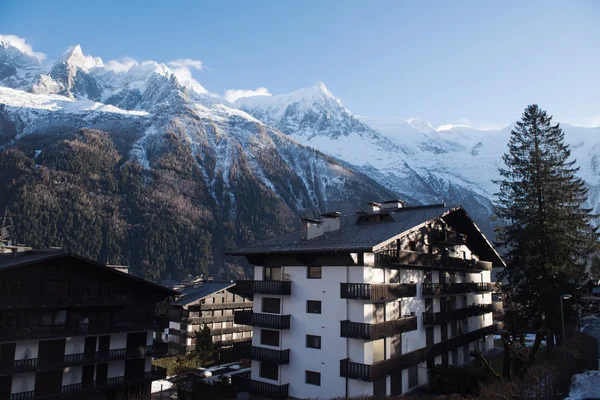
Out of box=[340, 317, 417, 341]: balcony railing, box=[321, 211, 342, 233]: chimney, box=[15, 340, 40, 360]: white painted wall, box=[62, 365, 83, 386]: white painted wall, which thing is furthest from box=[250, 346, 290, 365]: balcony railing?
box=[15, 340, 40, 360]: white painted wall

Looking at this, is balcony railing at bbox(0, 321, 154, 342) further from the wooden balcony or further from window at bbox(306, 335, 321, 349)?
the wooden balcony

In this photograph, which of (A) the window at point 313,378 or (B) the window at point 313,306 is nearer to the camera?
(A) the window at point 313,378

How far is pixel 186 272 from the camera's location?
136m

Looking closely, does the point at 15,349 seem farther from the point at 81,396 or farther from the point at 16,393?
the point at 81,396

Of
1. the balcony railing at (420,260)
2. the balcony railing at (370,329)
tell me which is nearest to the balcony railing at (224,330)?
the balcony railing at (370,329)

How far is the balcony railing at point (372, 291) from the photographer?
3012 centimetres

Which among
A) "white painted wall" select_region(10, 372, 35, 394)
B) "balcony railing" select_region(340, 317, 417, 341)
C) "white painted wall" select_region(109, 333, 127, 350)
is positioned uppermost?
"balcony railing" select_region(340, 317, 417, 341)

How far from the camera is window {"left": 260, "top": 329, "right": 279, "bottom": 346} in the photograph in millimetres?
34816

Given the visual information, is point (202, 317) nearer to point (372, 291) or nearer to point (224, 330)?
point (224, 330)

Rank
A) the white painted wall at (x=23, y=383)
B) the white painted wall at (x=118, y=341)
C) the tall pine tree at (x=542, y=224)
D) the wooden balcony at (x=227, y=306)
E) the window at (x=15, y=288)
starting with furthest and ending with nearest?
1. the wooden balcony at (x=227, y=306)
2. the tall pine tree at (x=542, y=224)
3. the white painted wall at (x=118, y=341)
4. the window at (x=15, y=288)
5. the white painted wall at (x=23, y=383)

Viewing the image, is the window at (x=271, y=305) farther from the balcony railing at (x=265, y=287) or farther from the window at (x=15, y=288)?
the window at (x=15, y=288)

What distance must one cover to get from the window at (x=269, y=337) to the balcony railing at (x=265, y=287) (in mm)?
3159

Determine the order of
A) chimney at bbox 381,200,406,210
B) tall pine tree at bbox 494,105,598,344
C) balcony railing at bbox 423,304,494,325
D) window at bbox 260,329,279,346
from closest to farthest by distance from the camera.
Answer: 1. window at bbox 260,329,279,346
2. balcony railing at bbox 423,304,494,325
3. tall pine tree at bbox 494,105,598,344
4. chimney at bbox 381,200,406,210

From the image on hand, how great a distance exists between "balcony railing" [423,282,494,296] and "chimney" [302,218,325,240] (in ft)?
33.3
